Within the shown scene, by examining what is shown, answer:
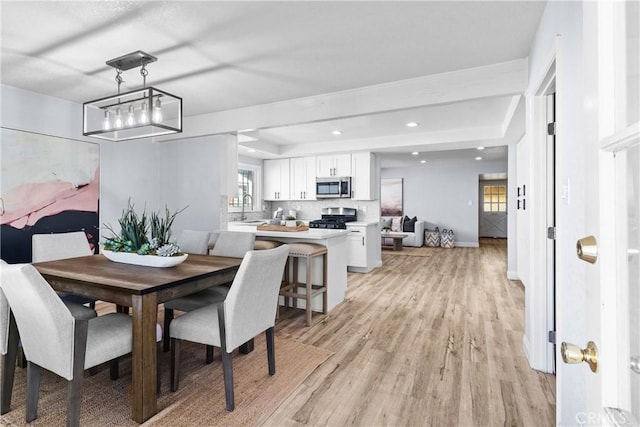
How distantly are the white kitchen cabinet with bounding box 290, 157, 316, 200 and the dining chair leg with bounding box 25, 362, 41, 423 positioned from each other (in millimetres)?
4945

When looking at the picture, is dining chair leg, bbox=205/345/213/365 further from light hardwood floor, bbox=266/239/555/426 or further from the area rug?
light hardwood floor, bbox=266/239/555/426

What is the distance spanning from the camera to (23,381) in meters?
2.12

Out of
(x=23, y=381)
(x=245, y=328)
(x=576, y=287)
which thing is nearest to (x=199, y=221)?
(x=23, y=381)

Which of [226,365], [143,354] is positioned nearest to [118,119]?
[143,354]

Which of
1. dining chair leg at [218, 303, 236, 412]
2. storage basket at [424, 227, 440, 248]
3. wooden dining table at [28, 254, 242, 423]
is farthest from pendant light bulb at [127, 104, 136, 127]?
storage basket at [424, 227, 440, 248]

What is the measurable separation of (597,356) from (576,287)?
122 cm

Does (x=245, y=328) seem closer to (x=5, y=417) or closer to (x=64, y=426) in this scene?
(x=64, y=426)

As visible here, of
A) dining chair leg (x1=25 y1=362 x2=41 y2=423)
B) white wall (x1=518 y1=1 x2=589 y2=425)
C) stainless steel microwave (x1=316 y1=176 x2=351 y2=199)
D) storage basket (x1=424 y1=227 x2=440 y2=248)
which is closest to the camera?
white wall (x1=518 y1=1 x2=589 y2=425)

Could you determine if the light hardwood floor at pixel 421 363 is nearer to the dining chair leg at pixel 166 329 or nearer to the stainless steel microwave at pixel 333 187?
the dining chair leg at pixel 166 329

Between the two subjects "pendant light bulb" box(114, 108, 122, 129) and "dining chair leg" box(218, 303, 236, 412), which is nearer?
"dining chair leg" box(218, 303, 236, 412)

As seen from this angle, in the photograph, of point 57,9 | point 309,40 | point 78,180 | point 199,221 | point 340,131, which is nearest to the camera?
point 57,9

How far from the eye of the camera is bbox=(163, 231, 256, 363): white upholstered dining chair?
240 cm

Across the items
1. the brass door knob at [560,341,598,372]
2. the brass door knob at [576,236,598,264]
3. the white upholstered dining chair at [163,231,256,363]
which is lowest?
the white upholstered dining chair at [163,231,256,363]

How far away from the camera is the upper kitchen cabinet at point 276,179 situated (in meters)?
6.54
